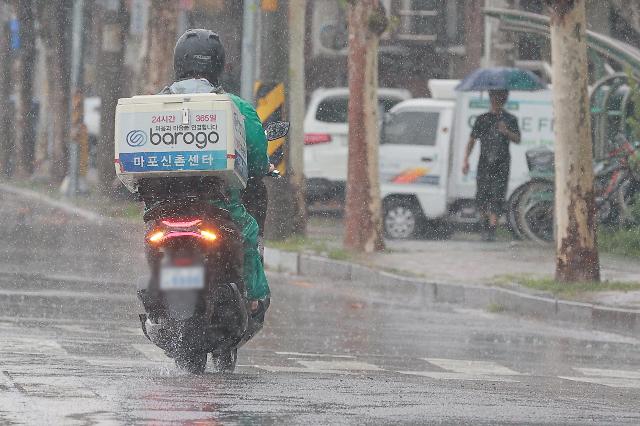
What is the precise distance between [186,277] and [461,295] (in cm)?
844

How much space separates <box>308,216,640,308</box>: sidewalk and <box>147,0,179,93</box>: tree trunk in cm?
821

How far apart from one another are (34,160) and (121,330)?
38.0 metres

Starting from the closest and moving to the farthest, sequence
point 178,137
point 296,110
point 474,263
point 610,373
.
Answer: point 178,137 < point 610,373 < point 474,263 < point 296,110

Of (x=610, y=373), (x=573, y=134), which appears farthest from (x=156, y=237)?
(x=573, y=134)

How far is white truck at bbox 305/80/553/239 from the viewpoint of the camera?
75.6ft

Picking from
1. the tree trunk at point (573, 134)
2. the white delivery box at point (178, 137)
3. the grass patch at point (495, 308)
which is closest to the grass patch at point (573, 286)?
the tree trunk at point (573, 134)

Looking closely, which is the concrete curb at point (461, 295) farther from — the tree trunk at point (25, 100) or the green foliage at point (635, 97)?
the tree trunk at point (25, 100)

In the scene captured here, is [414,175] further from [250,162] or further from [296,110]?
[250,162]

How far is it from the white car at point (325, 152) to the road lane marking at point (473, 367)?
1509cm

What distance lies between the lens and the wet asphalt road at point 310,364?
6.89 meters

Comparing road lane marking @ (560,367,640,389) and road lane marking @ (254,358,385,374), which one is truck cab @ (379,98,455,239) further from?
road lane marking @ (254,358,385,374)

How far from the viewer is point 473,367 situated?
1032 centimetres

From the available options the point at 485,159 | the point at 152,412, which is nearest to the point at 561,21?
the point at 485,159

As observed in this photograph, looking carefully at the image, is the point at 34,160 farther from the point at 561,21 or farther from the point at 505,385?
the point at 505,385
